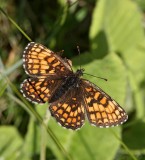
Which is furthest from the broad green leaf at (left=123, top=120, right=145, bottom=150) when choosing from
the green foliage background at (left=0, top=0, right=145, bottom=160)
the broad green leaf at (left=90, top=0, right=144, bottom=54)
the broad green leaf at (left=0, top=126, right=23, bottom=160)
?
the broad green leaf at (left=0, top=126, right=23, bottom=160)

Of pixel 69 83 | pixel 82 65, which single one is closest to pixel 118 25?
pixel 82 65

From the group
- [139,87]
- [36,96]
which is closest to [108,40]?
[139,87]

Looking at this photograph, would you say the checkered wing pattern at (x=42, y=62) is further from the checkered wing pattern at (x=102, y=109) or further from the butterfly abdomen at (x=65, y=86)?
the checkered wing pattern at (x=102, y=109)

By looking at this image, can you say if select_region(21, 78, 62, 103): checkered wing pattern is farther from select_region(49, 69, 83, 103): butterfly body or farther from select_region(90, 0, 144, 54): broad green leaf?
select_region(90, 0, 144, 54): broad green leaf

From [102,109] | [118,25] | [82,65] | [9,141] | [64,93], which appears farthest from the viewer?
[118,25]

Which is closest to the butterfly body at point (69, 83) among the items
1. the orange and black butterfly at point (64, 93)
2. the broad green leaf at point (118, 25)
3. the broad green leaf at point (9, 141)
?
the orange and black butterfly at point (64, 93)

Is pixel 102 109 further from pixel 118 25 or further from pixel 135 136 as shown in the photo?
pixel 118 25

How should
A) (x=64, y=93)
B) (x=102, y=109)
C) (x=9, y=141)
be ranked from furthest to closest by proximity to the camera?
(x=9, y=141) → (x=64, y=93) → (x=102, y=109)
